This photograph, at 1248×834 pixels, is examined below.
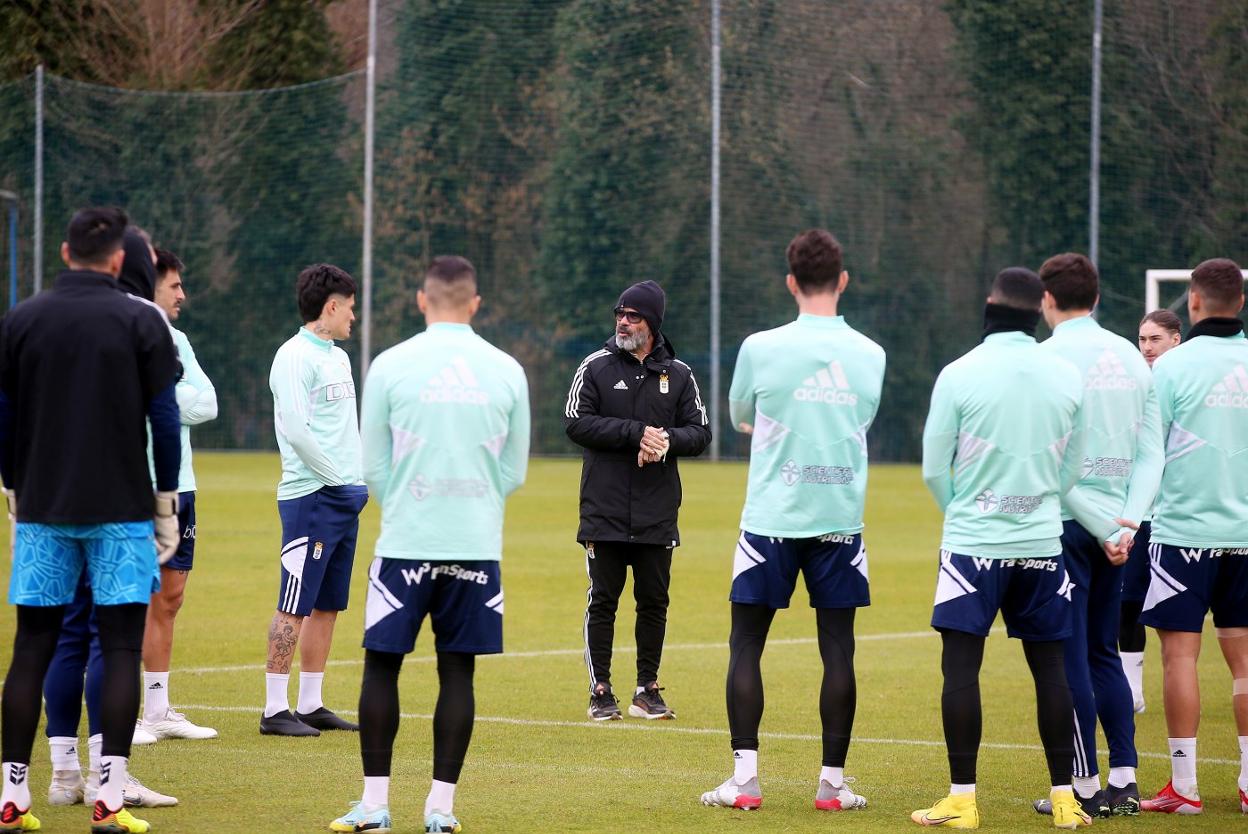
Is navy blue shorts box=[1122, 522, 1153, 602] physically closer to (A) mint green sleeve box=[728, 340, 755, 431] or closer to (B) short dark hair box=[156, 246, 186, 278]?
(A) mint green sleeve box=[728, 340, 755, 431]

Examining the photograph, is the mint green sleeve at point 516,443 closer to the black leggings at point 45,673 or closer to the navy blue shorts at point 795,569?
the navy blue shorts at point 795,569

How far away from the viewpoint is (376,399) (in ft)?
18.4

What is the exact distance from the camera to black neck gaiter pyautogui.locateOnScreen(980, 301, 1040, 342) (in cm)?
604

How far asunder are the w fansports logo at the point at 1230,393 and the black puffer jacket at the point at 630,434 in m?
2.76

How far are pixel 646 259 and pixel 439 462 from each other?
24158 mm

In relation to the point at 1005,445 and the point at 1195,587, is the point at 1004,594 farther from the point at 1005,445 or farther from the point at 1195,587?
the point at 1195,587

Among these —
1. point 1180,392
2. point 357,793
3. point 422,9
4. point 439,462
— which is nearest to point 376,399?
point 439,462

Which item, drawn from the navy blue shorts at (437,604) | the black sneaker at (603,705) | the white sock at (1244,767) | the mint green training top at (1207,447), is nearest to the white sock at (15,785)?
the navy blue shorts at (437,604)

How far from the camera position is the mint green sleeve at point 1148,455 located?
20.5 feet

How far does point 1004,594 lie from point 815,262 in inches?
55.3

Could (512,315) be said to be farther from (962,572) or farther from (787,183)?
(962,572)

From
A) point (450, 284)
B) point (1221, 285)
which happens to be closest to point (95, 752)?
point (450, 284)

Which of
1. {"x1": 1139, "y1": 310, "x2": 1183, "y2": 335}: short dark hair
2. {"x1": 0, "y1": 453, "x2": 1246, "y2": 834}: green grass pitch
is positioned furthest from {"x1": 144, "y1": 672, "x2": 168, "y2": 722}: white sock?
{"x1": 1139, "y1": 310, "x2": 1183, "y2": 335}: short dark hair

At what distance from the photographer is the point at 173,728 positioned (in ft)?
24.8
